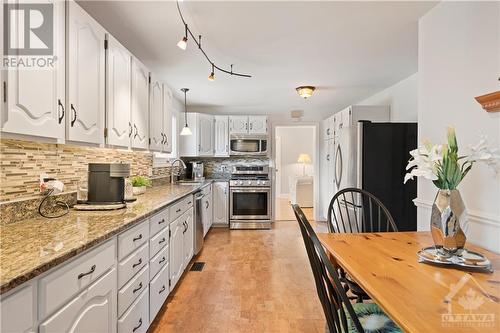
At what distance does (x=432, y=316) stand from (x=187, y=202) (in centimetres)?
255

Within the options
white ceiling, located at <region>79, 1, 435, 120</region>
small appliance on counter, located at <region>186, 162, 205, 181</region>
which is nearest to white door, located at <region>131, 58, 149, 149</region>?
white ceiling, located at <region>79, 1, 435, 120</region>

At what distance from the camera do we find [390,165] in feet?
9.70

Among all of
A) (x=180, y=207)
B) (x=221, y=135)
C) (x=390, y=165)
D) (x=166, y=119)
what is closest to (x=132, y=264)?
(x=180, y=207)

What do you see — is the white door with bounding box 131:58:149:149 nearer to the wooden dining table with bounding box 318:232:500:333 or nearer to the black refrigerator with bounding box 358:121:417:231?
the wooden dining table with bounding box 318:232:500:333

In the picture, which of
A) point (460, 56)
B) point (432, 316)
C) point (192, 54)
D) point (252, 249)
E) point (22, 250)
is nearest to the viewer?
point (432, 316)

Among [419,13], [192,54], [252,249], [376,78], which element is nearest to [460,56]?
[419,13]

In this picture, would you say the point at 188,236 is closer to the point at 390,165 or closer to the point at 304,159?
the point at 390,165

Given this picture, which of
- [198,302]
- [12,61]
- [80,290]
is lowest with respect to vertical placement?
[198,302]

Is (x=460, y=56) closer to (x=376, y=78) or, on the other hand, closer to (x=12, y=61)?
(x=376, y=78)

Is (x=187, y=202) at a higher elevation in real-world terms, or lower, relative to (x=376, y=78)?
lower

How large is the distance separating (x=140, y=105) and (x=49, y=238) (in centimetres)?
163

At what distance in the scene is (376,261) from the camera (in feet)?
3.92

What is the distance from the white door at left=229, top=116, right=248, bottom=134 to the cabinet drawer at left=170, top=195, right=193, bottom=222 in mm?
2390

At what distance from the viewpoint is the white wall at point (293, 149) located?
932 centimetres
